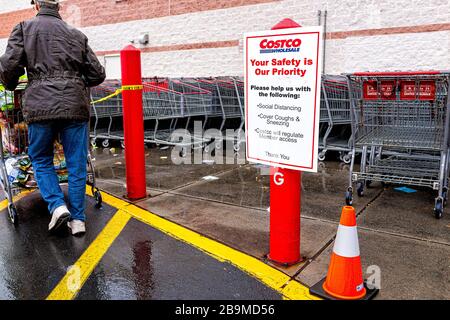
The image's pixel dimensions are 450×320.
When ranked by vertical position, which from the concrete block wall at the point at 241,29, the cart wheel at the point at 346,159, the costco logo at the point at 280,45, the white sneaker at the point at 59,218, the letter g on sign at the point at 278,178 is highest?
the concrete block wall at the point at 241,29

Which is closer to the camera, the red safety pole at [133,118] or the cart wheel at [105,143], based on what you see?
the red safety pole at [133,118]

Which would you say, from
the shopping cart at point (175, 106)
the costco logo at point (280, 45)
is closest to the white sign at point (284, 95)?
the costco logo at point (280, 45)

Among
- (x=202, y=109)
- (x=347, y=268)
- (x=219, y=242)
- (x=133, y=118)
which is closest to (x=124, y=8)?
(x=202, y=109)

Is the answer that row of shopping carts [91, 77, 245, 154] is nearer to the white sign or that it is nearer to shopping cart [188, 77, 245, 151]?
shopping cart [188, 77, 245, 151]

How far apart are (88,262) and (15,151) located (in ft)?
6.88

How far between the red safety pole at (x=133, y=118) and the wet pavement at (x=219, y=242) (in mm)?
263

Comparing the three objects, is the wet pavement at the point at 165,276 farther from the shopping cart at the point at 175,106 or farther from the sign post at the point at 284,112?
the shopping cart at the point at 175,106

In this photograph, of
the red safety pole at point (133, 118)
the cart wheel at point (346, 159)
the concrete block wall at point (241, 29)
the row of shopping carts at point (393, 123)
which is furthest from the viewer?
the concrete block wall at point (241, 29)

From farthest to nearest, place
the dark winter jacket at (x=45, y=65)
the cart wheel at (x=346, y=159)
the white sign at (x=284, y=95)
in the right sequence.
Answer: the cart wheel at (x=346, y=159)
the dark winter jacket at (x=45, y=65)
the white sign at (x=284, y=95)

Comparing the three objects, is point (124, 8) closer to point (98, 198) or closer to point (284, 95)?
point (98, 198)

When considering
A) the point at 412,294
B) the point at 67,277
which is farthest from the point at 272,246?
the point at 67,277

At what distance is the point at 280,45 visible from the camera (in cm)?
296

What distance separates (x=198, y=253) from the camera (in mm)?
3498

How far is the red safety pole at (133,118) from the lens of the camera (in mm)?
4684
